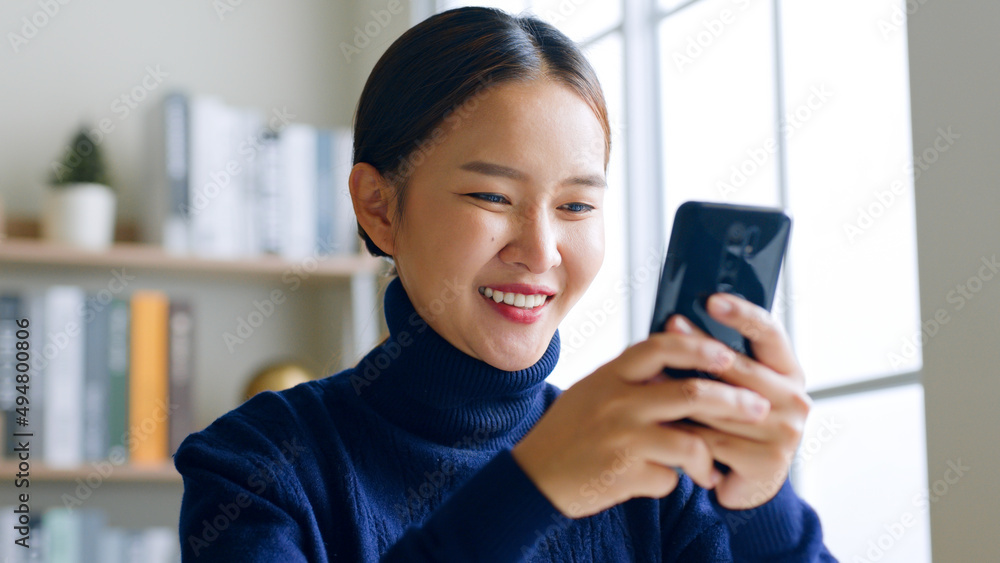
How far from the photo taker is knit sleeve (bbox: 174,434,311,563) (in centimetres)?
88

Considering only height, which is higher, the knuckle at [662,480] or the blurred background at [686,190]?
the blurred background at [686,190]

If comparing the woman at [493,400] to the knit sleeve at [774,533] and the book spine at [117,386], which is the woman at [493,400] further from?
the book spine at [117,386]

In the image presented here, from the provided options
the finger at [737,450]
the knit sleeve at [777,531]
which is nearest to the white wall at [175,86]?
the knit sleeve at [777,531]

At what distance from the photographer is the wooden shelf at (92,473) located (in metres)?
2.25

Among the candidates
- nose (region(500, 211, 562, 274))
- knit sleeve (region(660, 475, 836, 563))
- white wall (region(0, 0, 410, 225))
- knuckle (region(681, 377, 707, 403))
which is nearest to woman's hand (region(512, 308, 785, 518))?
knuckle (region(681, 377, 707, 403))

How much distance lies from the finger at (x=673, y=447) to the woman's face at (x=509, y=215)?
269 mm

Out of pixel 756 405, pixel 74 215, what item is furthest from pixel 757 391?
pixel 74 215

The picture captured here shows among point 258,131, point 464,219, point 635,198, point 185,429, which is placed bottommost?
point 185,429

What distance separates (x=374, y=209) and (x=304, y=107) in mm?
1799

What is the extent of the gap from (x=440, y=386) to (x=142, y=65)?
192 cm

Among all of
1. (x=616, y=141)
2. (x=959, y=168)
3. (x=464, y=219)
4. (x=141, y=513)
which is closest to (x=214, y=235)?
(x=141, y=513)

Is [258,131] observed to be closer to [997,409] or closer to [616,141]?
[616,141]

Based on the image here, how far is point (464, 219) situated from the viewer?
0.97m

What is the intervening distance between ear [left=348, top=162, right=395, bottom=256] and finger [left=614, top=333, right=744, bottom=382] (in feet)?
1.46
